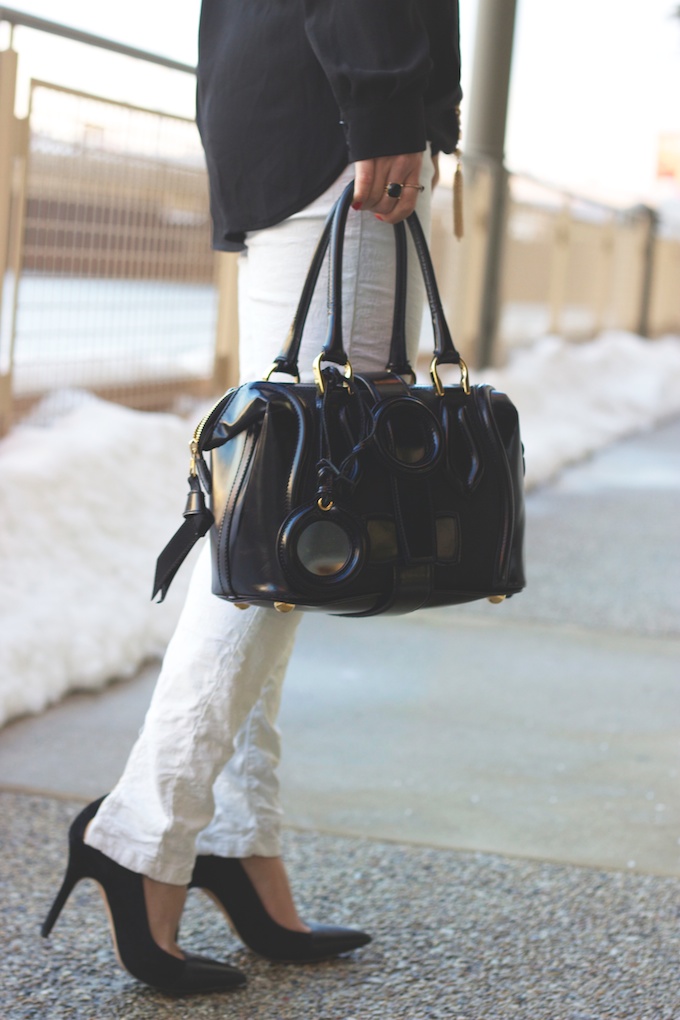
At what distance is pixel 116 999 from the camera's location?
1.68 metres

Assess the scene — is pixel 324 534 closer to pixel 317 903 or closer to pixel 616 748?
pixel 317 903

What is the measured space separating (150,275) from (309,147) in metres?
2.94

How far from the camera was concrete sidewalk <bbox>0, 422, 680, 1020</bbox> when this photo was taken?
182 centimetres

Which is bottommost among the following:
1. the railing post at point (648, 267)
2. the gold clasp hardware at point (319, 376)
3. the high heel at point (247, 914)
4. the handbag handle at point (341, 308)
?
the high heel at point (247, 914)

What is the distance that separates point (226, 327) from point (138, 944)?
12.0 ft

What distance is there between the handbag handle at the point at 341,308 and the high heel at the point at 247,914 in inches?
28.5

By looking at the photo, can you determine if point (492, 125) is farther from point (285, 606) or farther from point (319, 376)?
point (285, 606)

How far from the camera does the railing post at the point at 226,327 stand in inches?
194

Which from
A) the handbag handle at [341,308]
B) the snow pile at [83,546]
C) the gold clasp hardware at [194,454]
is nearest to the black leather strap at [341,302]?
the handbag handle at [341,308]

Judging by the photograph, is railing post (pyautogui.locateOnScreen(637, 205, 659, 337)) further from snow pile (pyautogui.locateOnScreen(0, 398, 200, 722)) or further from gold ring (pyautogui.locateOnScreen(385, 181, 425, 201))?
gold ring (pyautogui.locateOnScreen(385, 181, 425, 201))

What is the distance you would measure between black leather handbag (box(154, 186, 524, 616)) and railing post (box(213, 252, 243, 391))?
11.3 feet

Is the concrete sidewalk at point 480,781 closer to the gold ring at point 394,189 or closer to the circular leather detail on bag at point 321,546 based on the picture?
the circular leather detail on bag at point 321,546

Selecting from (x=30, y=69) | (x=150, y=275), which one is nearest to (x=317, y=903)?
(x=30, y=69)

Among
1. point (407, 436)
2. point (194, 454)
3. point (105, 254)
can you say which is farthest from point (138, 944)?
point (105, 254)
